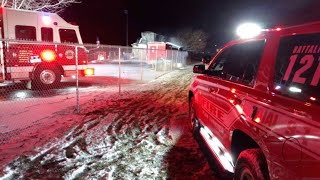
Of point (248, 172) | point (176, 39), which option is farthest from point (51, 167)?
point (176, 39)

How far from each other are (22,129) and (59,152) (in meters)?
1.90

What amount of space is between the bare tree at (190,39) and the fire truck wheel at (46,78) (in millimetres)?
45784

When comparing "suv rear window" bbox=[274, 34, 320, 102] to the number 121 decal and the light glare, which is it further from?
the light glare

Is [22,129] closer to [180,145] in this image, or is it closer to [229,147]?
[180,145]

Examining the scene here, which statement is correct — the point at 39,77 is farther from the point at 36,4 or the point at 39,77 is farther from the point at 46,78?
the point at 36,4

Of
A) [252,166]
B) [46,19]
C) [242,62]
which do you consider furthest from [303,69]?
[46,19]

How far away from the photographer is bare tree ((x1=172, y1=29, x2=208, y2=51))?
57.9m

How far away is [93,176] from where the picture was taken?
412 centimetres

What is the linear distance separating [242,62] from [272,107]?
1.36 meters

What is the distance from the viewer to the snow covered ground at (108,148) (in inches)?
167

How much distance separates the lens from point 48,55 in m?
12.9

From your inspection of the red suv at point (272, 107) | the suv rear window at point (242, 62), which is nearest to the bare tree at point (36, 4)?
the suv rear window at point (242, 62)

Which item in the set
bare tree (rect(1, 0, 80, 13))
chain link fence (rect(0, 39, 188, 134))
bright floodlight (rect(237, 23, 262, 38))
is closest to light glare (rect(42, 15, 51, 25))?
chain link fence (rect(0, 39, 188, 134))

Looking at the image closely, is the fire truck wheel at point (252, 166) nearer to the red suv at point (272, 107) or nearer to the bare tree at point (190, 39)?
the red suv at point (272, 107)
